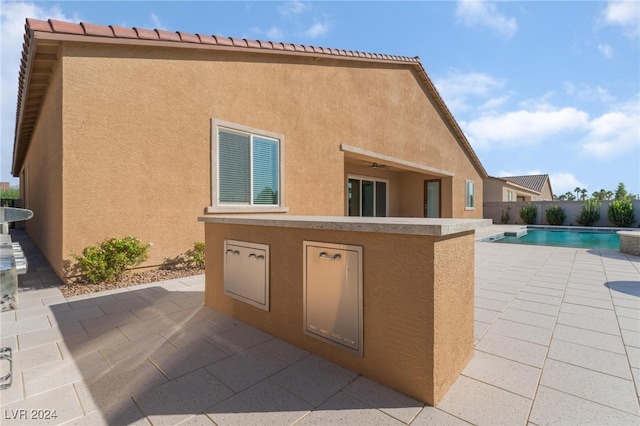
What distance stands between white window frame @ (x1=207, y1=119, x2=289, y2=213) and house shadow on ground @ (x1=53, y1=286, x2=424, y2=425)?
11.2ft

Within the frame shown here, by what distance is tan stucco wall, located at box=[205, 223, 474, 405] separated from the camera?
2.09 metres

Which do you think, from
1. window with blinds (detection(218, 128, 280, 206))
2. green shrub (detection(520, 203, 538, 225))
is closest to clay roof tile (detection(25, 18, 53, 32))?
window with blinds (detection(218, 128, 280, 206))

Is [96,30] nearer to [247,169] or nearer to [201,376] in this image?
[247,169]

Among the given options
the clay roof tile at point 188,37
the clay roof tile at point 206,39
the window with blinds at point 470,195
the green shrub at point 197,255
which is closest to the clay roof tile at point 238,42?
the clay roof tile at point 206,39

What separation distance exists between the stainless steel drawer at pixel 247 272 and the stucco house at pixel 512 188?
85.2 ft

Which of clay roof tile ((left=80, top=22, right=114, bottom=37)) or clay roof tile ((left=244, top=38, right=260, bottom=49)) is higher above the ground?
clay roof tile ((left=244, top=38, right=260, bottom=49))

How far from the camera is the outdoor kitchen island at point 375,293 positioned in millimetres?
2105

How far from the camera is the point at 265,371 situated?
8.40 feet

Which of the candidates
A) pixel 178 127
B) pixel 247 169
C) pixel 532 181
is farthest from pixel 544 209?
pixel 178 127

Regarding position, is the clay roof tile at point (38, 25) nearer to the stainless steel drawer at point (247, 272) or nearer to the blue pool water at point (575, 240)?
the stainless steel drawer at point (247, 272)

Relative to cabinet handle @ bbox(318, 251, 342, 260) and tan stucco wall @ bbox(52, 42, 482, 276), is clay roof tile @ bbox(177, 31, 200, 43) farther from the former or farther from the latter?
cabinet handle @ bbox(318, 251, 342, 260)

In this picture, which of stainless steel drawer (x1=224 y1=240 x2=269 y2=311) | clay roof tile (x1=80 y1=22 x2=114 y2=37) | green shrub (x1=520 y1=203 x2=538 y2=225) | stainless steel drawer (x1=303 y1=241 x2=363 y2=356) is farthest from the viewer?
green shrub (x1=520 y1=203 x2=538 y2=225)

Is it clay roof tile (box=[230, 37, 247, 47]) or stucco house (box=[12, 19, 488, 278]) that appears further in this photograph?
clay roof tile (box=[230, 37, 247, 47])

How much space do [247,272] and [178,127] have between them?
166 inches
